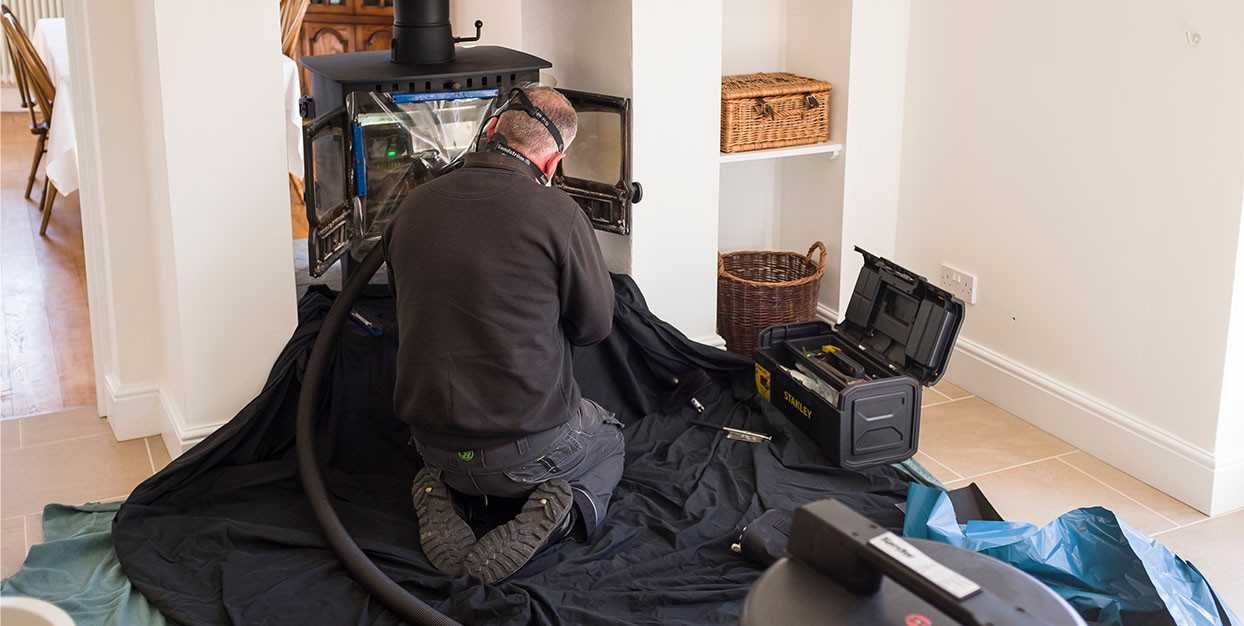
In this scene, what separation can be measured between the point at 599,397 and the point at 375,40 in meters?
3.82

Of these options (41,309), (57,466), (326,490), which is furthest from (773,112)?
(41,309)

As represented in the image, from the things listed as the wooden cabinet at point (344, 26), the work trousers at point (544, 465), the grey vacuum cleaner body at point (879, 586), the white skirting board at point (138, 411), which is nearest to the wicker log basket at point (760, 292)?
the work trousers at point (544, 465)

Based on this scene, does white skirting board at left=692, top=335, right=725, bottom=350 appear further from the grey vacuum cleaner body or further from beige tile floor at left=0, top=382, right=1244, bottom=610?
the grey vacuum cleaner body

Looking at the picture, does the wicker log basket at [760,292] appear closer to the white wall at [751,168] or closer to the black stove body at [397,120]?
the white wall at [751,168]

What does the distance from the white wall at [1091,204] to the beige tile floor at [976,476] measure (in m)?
0.09

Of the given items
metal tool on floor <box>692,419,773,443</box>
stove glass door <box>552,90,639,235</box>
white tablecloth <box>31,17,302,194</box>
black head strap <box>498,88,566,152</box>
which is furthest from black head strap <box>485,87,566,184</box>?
white tablecloth <box>31,17,302,194</box>

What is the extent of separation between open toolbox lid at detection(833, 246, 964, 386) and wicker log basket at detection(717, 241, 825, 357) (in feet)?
0.96

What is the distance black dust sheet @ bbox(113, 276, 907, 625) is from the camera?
2.37 meters

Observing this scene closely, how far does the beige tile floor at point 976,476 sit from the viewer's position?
2.73m

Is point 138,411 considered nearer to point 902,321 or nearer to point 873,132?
point 902,321

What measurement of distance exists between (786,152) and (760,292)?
465 mm

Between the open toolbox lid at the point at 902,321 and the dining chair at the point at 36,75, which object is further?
the dining chair at the point at 36,75

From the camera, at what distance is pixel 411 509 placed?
2.75 m

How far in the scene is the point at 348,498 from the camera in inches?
110
